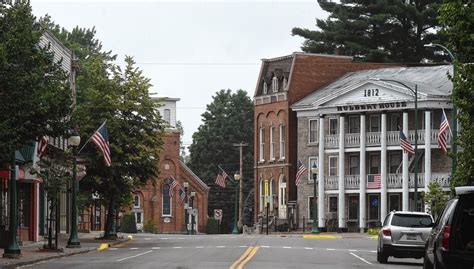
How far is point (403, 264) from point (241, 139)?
89.8m

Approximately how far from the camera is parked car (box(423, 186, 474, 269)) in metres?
18.3

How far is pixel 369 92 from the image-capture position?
76.4 m

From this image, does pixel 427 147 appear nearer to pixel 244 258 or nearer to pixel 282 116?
pixel 282 116

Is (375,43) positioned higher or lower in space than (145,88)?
higher

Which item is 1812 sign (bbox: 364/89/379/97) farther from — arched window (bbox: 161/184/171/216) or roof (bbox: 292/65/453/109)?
arched window (bbox: 161/184/171/216)

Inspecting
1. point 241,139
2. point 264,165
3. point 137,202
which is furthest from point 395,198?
point 241,139

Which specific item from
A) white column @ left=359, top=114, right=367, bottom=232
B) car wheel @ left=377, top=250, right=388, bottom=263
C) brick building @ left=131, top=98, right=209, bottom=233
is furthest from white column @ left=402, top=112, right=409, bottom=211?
car wheel @ left=377, top=250, right=388, bottom=263

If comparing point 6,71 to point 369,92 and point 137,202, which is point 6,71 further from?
point 137,202

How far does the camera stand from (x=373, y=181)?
76688 millimetres

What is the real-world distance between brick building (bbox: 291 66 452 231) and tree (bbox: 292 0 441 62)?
475 inches

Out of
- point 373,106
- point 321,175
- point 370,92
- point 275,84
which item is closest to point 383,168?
point 373,106

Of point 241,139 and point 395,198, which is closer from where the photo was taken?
point 395,198

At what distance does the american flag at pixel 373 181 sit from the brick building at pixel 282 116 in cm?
725

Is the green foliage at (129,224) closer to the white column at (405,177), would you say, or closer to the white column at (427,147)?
the white column at (405,177)
